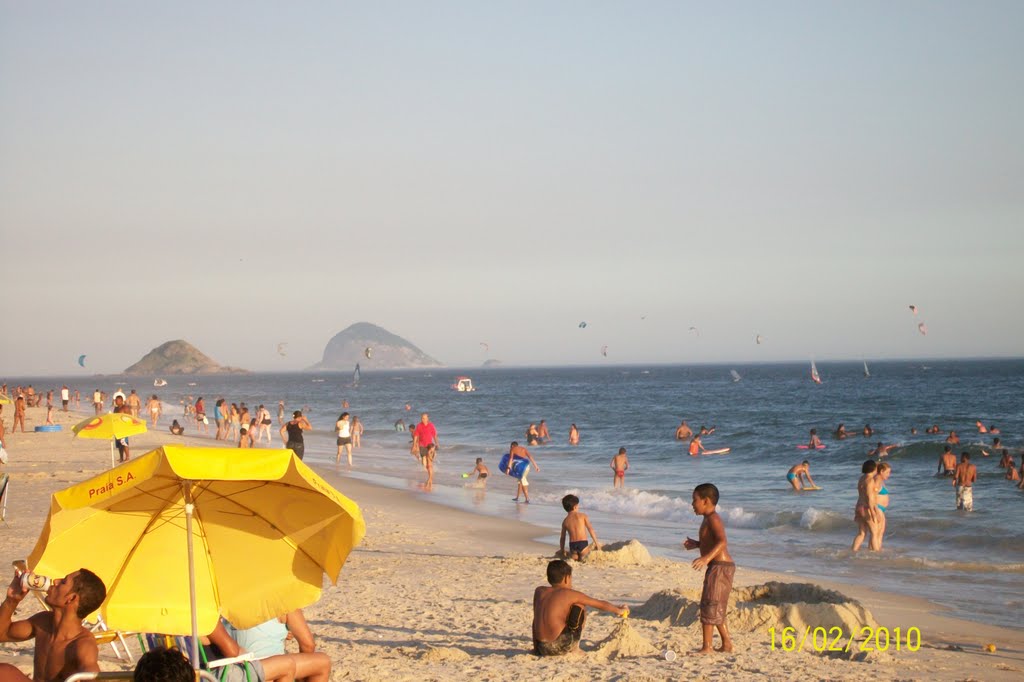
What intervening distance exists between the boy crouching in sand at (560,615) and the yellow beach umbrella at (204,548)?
8.27 ft

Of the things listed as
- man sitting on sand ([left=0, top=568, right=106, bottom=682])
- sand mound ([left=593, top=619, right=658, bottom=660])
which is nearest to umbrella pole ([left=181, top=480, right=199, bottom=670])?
man sitting on sand ([left=0, top=568, right=106, bottom=682])

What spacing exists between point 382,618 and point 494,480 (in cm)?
1530

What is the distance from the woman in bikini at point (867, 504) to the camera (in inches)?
527

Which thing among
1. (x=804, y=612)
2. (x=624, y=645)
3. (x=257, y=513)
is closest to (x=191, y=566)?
(x=257, y=513)

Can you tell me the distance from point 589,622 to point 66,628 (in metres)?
4.92

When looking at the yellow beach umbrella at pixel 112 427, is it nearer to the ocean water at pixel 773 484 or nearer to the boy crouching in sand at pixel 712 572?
the ocean water at pixel 773 484

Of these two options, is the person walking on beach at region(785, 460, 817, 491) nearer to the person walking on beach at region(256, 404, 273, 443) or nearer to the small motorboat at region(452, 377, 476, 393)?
the person walking on beach at region(256, 404, 273, 443)

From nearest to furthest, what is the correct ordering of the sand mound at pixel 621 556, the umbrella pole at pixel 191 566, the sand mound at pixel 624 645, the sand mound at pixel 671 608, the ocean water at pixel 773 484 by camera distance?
the umbrella pole at pixel 191 566
the sand mound at pixel 624 645
the sand mound at pixel 671 608
the sand mound at pixel 621 556
the ocean water at pixel 773 484

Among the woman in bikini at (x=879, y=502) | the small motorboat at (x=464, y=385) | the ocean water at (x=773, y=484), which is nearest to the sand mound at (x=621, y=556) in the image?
the ocean water at (x=773, y=484)

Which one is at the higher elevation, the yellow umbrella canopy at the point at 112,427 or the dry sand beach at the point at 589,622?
Result: the yellow umbrella canopy at the point at 112,427

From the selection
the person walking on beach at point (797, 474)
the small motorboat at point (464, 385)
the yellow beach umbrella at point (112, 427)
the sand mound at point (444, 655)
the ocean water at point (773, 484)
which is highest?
the yellow beach umbrella at point (112, 427)

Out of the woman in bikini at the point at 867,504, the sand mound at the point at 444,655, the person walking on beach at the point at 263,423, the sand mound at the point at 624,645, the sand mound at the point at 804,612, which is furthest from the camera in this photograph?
the person walking on beach at the point at 263,423

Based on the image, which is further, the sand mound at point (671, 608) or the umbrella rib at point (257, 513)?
the sand mound at point (671, 608)

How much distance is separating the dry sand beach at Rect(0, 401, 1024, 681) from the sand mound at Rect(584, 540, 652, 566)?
0.02m
